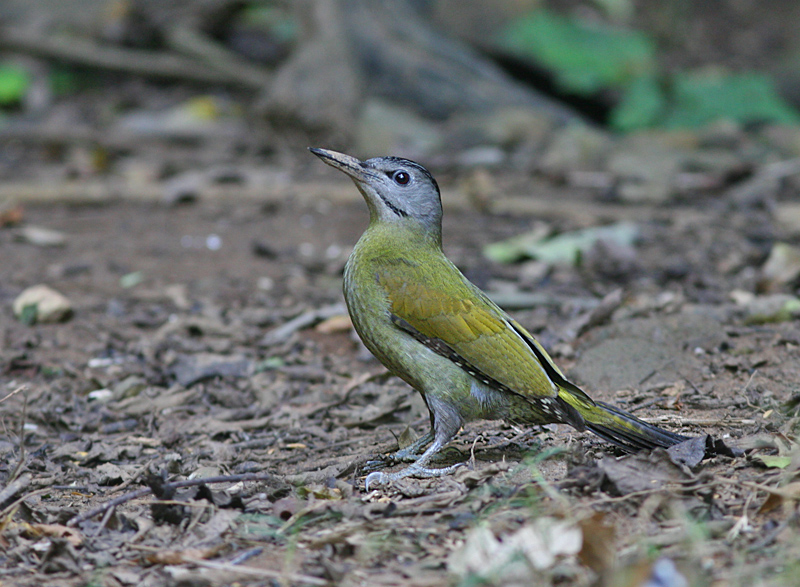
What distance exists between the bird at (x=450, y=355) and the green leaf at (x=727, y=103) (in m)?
8.89

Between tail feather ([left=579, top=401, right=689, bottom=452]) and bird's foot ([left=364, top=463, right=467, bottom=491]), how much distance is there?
0.61m

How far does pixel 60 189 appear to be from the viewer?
31.6ft

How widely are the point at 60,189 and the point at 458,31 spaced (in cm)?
615

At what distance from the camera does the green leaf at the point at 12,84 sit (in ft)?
43.0

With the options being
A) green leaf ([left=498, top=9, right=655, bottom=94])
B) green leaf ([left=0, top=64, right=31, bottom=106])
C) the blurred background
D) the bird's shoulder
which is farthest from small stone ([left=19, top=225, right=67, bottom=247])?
green leaf ([left=498, top=9, right=655, bottom=94])

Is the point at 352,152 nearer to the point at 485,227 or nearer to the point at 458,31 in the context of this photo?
the point at 485,227

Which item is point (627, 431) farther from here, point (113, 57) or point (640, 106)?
point (113, 57)

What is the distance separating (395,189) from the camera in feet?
15.4

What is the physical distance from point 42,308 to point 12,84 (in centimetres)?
792

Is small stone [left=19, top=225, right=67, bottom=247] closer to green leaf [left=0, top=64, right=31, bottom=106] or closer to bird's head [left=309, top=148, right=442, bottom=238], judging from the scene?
bird's head [left=309, top=148, right=442, bottom=238]

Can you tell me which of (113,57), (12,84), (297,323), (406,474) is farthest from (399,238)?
(12,84)

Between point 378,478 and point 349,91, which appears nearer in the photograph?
point 378,478

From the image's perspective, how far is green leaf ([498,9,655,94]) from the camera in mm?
12359

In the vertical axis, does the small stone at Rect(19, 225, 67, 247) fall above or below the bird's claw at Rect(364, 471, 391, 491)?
below
